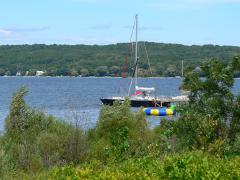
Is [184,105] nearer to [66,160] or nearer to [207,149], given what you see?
[207,149]

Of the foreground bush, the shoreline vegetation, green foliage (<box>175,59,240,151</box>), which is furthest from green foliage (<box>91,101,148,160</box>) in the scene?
the foreground bush

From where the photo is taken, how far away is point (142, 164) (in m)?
10.9

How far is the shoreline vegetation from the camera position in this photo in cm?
992

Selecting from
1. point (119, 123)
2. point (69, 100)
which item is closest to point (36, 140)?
point (69, 100)

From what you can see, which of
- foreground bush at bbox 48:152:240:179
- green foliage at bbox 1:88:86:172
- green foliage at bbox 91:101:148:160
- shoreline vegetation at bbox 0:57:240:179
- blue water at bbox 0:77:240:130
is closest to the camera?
→ foreground bush at bbox 48:152:240:179

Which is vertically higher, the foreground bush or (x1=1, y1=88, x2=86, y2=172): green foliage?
the foreground bush

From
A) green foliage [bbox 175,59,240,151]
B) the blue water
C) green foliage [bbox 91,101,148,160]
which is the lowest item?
the blue water

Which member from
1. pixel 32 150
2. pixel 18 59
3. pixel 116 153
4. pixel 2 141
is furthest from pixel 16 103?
pixel 18 59

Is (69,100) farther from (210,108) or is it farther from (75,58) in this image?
(75,58)

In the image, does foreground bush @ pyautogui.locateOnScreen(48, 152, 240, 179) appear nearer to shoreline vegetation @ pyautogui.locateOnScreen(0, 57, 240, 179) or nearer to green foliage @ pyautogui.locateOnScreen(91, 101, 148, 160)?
shoreline vegetation @ pyautogui.locateOnScreen(0, 57, 240, 179)

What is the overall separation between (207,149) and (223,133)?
10.1ft

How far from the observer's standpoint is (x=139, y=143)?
2159 centimetres

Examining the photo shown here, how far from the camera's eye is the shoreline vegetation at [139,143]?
992 centimetres

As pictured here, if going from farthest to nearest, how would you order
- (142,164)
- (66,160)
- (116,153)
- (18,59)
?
(18,59), (66,160), (116,153), (142,164)
